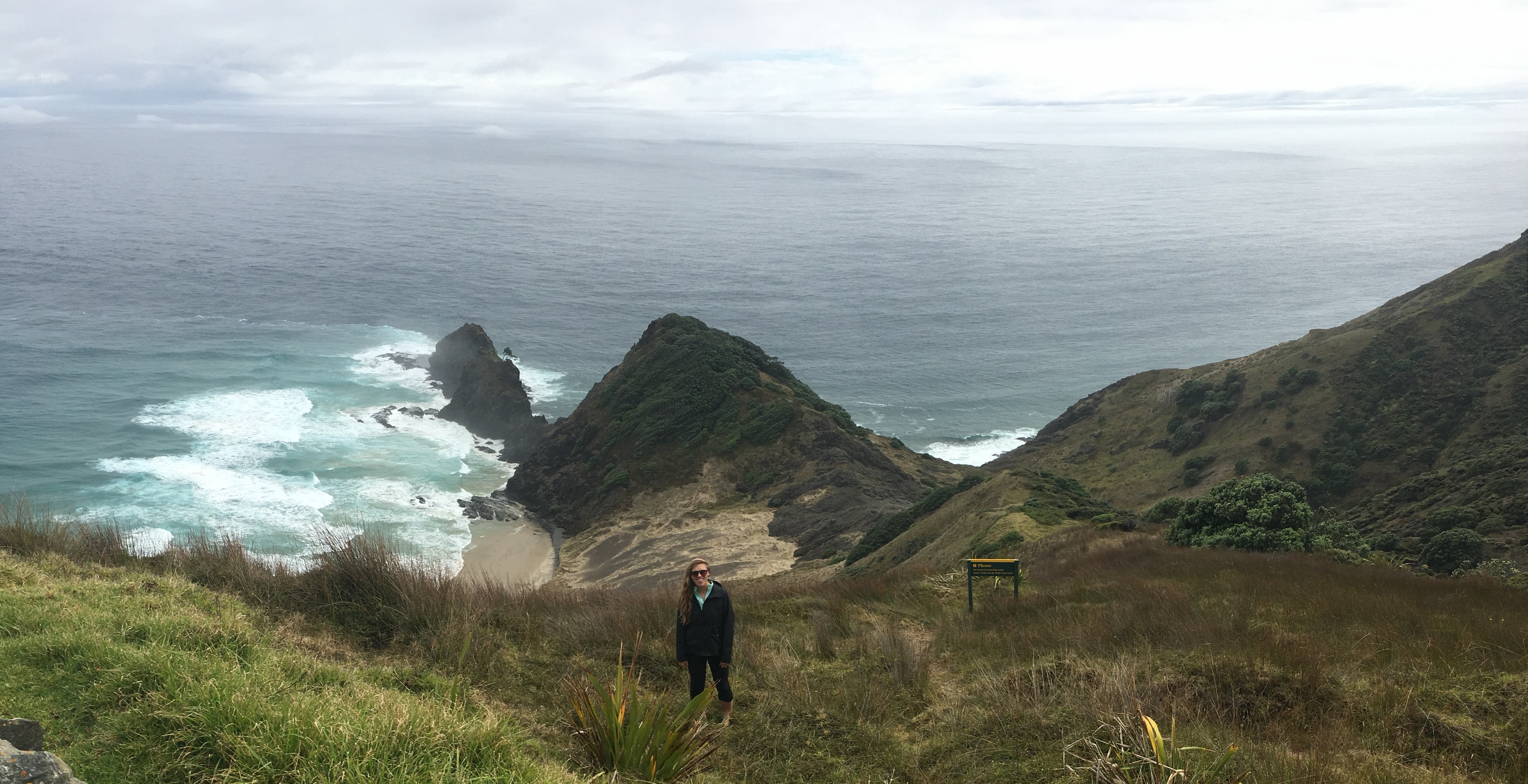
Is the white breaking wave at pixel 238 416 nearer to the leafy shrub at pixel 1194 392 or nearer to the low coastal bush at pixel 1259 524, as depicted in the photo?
the low coastal bush at pixel 1259 524

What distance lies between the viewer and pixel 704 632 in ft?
26.4

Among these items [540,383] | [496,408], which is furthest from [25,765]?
[540,383]

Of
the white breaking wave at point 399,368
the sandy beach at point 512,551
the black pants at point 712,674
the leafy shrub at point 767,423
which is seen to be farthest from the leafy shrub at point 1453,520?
the white breaking wave at point 399,368

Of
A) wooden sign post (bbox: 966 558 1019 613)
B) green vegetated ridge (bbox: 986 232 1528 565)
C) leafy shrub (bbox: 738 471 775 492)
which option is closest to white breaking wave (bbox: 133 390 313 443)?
leafy shrub (bbox: 738 471 775 492)

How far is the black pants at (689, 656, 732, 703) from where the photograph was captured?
319 inches

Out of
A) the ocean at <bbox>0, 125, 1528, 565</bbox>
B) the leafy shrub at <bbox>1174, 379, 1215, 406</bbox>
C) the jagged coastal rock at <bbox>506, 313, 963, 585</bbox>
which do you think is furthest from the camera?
the leafy shrub at <bbox>1174, 379, 1215, 406</bbox>

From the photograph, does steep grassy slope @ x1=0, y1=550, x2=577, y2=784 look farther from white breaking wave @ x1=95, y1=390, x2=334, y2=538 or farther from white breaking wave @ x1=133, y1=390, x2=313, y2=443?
white breaking wave @ x1=133, y1=390, x2=313, y2=443

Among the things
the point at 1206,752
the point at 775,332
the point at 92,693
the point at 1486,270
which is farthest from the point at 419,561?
the point at 775,332

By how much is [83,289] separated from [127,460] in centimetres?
5543

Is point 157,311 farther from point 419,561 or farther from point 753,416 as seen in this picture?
point 419,561

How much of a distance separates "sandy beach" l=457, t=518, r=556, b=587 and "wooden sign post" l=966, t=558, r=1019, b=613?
24.2 m

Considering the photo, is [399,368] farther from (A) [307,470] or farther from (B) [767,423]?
(B) [767,423]

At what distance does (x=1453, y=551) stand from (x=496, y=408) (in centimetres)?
4998

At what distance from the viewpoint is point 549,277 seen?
113438 millimetres
